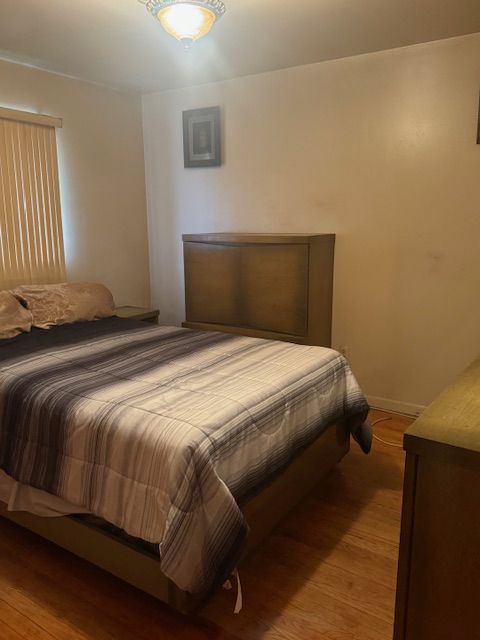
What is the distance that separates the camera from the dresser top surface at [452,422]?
3.38ft

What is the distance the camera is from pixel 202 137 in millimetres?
3766

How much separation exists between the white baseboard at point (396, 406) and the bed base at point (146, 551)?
1217 millimetres

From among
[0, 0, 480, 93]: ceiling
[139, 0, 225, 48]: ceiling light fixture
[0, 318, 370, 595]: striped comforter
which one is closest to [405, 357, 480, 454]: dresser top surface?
[0, 318, 370, 595]: striped comforter

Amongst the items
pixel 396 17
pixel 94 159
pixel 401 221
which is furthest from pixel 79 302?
pixel 396 17

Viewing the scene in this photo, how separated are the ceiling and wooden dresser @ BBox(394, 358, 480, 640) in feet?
7.19

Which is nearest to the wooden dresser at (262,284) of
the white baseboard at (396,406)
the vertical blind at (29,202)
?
the white baseboard at (396,406)

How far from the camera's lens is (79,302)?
10.2 feet

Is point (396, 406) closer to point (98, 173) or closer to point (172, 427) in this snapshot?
point (172, 427)

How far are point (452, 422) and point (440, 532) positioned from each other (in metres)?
0.25

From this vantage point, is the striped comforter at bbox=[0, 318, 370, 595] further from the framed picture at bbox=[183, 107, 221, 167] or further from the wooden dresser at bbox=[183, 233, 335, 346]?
the framed picture at bbox=[183, 107, 221, 167]

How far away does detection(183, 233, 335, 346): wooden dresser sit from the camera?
315cm

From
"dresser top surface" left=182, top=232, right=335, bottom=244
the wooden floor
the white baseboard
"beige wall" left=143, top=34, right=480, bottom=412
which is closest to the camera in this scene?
the wooden floor

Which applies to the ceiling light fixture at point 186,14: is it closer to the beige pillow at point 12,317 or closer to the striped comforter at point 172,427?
the striped comforter at point 172,427

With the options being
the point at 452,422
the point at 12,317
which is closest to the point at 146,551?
the point at 452,422
